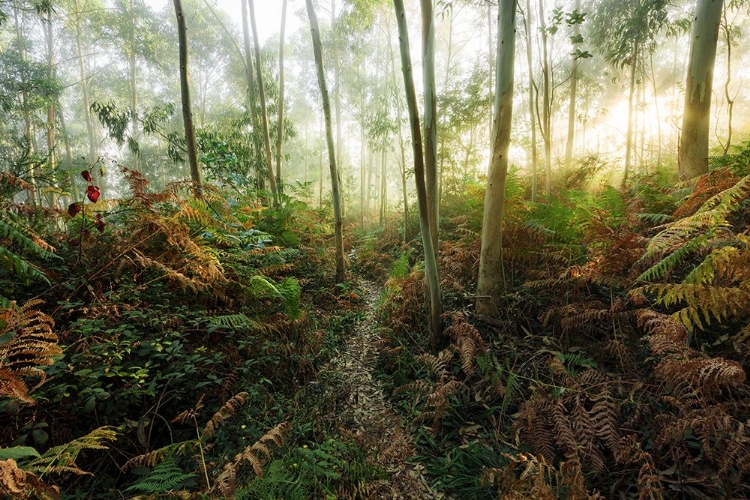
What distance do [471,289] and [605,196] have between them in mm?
2005

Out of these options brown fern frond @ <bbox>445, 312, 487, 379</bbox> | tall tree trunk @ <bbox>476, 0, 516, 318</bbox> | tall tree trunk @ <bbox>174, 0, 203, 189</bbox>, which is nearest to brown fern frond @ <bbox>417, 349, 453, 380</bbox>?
brown fern frond @ <bbox>445, 312, 487, 379</bbox>

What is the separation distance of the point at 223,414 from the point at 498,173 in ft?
11.0

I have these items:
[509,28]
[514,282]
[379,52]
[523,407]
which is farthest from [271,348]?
[379,52]

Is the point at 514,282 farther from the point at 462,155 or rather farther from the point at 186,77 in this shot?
the point at 462,155

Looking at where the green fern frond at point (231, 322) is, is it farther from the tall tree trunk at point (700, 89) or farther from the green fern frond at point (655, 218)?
the tall tree trunk at point (700, 89)

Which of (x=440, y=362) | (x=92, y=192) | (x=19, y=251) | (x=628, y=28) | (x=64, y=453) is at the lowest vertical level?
(x=440, y=362)

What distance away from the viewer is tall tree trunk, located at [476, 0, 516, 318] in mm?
3072

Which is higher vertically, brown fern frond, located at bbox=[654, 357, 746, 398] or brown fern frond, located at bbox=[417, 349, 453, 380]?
brown fern frond, located at bbox=[654, 357, 746, 398]

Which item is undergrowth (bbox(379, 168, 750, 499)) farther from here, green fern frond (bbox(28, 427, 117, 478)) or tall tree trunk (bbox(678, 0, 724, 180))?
green fern frond (bbox(28, 427, 117, 478))

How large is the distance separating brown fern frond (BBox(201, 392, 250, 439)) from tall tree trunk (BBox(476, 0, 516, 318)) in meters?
2.67

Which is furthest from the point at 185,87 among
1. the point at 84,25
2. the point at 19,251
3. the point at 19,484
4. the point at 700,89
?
the point at 84,25

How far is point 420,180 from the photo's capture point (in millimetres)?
3121

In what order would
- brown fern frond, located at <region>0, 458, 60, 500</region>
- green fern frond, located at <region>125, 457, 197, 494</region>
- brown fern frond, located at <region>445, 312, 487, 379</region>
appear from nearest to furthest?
brown fern frond, located at <region>0, 458, 60, 500</region>, green fern frond, located at <region>125, 457, 197, 494</region>, brown fern frond, located at <region>445, 312, 487, 379</region>

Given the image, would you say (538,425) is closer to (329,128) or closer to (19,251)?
(19,251)
